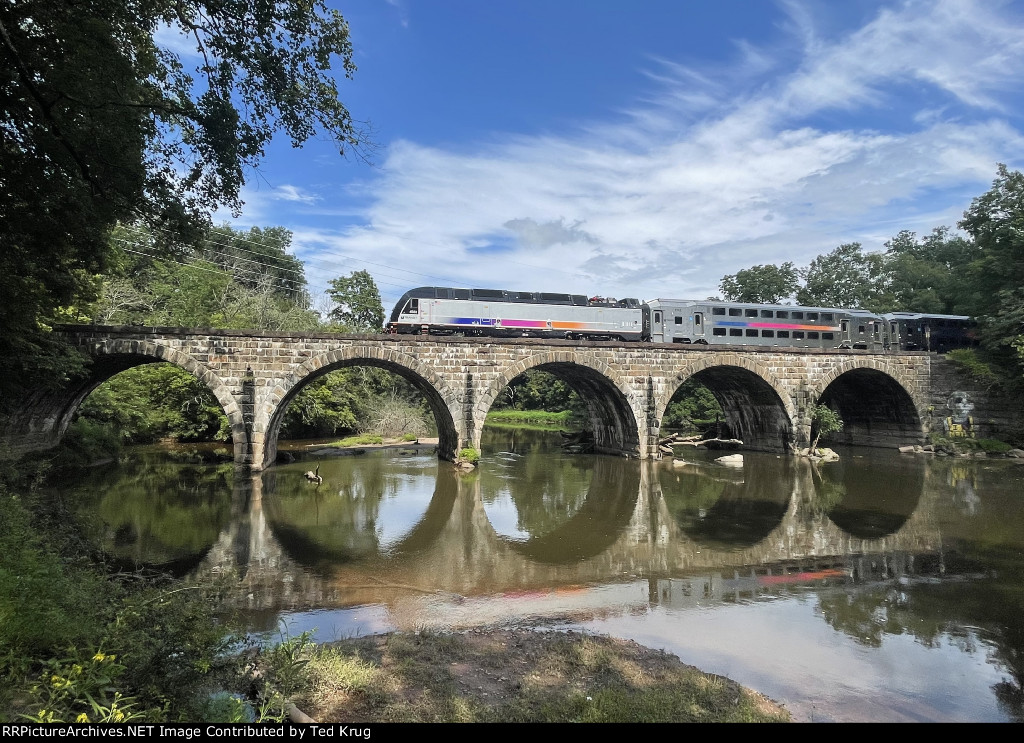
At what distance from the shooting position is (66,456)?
19500 mm

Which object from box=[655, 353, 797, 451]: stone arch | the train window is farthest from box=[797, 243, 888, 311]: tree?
the train window

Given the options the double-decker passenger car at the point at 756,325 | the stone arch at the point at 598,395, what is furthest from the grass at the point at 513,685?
the double-decker passenger car at the point at 756,325

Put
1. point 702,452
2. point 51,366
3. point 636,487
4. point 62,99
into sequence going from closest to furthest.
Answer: point 62,99, point 51,366, point 636,487, point 702,452

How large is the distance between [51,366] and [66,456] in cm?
920

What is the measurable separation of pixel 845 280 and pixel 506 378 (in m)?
43.0

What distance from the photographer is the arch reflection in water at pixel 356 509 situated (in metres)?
11.2

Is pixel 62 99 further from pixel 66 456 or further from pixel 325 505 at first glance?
pixel 66 456

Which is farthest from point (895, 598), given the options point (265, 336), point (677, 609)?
point (265, 336)

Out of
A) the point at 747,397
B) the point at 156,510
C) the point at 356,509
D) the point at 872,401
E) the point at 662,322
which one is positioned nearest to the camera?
the point at 156,510

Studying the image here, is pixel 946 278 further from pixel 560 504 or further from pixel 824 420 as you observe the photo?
→ pixel 560 504

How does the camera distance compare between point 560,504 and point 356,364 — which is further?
point 356,364

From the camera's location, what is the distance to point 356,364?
20562mm

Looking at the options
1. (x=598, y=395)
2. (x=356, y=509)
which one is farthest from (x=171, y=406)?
(x=598, y=395)

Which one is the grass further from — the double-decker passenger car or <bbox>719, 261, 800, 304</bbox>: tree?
<bbox>719, 261, 800, 304</bbox>: tree
